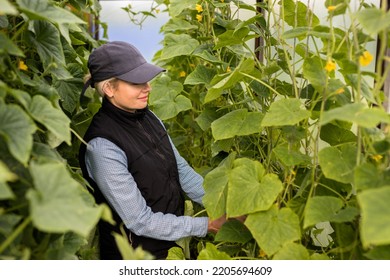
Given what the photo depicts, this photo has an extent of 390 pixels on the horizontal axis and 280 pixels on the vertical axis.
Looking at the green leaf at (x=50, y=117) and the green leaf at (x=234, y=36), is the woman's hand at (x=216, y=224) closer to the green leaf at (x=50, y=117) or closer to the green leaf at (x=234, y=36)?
the green leaf at (x=234, y=36)

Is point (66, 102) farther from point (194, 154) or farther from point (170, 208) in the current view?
point (194, 154)

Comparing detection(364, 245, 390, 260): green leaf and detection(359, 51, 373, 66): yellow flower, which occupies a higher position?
detection(359, 51, 373, 66): yellow flower

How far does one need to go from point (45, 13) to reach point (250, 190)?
514 mm

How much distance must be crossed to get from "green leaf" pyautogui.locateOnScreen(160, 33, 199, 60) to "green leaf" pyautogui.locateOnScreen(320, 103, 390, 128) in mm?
922

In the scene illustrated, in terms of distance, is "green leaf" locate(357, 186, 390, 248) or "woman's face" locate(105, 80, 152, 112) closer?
"green leaf" locate(357, 186, 390, 248)

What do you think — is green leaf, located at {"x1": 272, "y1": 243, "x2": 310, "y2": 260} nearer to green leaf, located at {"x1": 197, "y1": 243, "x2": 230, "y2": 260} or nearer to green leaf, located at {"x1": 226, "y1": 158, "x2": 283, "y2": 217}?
green leaf, located at {"x1": 226, "y1": 158, "x2": 283, "y2": 217}

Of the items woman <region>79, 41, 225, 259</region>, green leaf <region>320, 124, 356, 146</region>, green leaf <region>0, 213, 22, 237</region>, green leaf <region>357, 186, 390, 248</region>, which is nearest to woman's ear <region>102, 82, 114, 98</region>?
woman <region>79, 41, 225, 259</region>

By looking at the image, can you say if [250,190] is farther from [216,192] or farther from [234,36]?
[234,36]

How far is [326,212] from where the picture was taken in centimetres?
94

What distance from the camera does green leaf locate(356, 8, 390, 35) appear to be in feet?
2.40

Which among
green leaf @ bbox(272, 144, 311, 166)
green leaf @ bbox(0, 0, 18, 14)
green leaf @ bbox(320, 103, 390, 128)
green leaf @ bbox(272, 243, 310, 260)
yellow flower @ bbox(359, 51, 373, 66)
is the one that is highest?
green leaf @ bbox(0, 0, 18, 14)

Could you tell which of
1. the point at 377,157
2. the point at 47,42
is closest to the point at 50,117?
the point at 47,42

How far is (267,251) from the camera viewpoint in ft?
3.24
